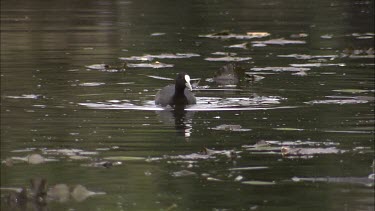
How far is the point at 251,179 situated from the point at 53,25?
18.4 meters

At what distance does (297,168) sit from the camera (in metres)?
11.3

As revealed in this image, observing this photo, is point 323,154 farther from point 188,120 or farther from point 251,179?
point 188,120

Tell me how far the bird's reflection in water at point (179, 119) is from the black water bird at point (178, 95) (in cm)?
10

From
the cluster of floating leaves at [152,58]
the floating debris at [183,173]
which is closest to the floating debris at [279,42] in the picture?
the cluster of floating leaves at [152,58]

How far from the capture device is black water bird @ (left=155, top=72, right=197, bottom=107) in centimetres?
1622

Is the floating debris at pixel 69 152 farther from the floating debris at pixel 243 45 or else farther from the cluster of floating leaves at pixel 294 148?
the floating debris at pixel 243 45

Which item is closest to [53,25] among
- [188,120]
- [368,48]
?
[368,48]

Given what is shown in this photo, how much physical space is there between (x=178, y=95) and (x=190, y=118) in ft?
4.40

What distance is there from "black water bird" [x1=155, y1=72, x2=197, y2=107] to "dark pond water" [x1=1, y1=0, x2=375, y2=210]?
0.28 metres

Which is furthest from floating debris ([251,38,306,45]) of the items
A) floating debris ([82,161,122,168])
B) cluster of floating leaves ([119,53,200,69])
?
floating debris ([82,161,122,168])

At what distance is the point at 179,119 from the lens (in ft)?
49.2

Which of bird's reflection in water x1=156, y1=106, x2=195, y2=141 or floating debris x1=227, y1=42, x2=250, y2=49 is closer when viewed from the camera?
bird's reflection in water x1=156, y1=106, x2=195, y2=141

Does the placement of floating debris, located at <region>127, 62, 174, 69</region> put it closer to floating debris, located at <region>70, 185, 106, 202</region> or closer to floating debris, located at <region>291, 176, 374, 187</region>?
floating debris, located at <region>291, 176, 374, 187</region>

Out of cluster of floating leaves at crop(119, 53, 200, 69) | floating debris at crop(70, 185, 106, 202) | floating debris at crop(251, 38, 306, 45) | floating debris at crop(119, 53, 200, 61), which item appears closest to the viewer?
floating debris at crop(70, 185, 106, 202)
